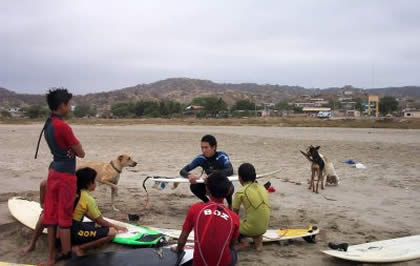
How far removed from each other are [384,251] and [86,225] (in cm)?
344

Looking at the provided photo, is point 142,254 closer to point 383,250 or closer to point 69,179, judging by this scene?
point 69,179

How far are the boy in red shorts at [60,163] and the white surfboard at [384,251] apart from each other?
2.89 m

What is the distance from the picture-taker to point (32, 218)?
5.45 meters

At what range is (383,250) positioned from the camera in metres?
4.51

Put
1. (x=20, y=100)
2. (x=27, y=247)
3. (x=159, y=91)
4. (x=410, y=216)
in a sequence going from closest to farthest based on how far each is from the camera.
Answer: (x=27, y=247) → (x=410, y=216) → (x=20, y=100) → (x=159, y=91)

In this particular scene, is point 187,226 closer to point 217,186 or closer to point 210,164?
point 217,186

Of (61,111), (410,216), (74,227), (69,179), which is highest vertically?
(61,111)

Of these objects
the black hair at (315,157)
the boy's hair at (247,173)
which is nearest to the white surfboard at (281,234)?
the boy's hair at (247,173)

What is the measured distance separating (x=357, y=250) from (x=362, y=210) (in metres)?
2.46

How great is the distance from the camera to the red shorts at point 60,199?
158 inches

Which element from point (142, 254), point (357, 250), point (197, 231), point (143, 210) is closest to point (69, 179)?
point (142, 254)

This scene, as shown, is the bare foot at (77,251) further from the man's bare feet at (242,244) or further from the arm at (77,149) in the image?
the man's bare feet at (242,244)

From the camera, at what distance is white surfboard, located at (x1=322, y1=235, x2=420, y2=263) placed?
4211 mm

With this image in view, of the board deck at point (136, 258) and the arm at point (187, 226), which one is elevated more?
the arm at point (187, 226)
